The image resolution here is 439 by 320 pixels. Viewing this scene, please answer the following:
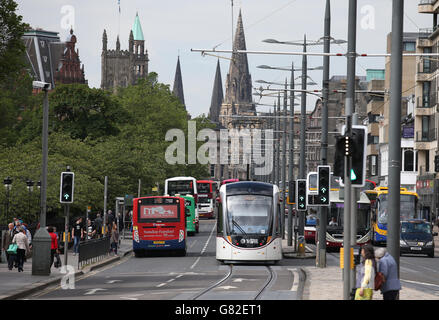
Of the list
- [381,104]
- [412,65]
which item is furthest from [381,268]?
[381,104]

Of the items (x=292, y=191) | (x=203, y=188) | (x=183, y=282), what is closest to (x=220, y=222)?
(x=292, y=191)

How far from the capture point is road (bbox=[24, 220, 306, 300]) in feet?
75.6

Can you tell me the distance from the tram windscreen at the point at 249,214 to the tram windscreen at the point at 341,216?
1211 centimetres

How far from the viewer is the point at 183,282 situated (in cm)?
2822

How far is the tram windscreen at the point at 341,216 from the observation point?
164 ft

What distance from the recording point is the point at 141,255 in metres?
47.9

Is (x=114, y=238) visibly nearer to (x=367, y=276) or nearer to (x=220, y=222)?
(x=220, y=222)

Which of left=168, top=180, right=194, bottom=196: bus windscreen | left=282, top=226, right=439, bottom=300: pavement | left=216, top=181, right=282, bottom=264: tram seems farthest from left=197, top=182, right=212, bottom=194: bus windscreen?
left=282, top=226, right=439, bottom=300: pavement

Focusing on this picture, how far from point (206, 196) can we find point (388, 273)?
82800 mm

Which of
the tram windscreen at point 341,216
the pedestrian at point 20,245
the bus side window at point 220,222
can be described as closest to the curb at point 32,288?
the pedestrian at point 20,245

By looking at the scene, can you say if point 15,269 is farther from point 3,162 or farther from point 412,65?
point 412,65

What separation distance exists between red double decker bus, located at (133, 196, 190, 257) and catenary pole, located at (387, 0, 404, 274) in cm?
2765

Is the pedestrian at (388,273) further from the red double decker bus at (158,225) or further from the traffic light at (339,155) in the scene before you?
the red double decker bus at (158,225)
